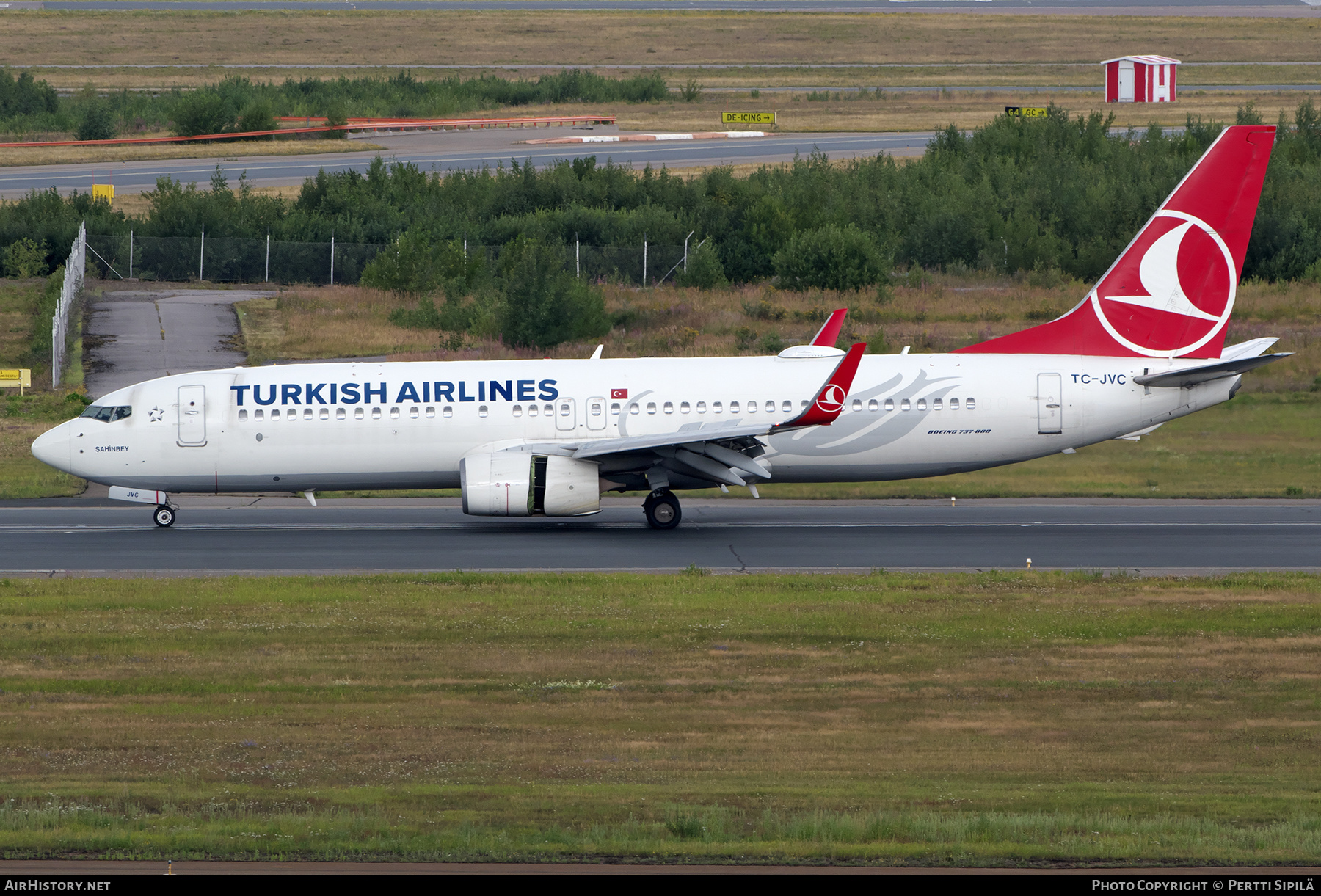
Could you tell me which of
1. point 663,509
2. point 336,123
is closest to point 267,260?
point 336,123

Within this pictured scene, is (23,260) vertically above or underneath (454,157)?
underneath

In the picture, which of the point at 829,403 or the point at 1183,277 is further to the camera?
the point at 1183,277

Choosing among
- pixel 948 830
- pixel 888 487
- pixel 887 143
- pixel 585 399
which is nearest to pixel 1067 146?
pixel 887 143

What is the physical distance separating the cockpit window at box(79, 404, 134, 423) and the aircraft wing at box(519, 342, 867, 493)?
28.7ft

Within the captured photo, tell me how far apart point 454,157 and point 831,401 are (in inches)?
2421

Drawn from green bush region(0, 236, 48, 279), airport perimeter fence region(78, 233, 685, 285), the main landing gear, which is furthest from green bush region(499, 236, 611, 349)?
green bush region(0, 236, 48, 279)

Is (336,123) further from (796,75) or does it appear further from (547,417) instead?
(547,417)

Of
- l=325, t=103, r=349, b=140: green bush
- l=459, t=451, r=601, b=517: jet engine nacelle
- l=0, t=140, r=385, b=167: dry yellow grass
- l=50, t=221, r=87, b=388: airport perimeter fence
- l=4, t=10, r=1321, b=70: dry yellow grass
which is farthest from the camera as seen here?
l=4, t=10, r=1321, b=70: dry yellow grass

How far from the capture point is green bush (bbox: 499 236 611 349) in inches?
1956

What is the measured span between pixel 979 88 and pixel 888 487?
83.2m

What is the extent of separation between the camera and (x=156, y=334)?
53500 millimetres

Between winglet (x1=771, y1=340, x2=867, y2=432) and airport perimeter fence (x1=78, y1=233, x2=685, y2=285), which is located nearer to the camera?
winglet (x1=771, y1=340, x2=867, y2=432)

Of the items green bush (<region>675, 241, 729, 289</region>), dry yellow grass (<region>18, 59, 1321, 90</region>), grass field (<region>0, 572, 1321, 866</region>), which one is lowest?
grass field (<region>0, 572, 1321, 866</region>)

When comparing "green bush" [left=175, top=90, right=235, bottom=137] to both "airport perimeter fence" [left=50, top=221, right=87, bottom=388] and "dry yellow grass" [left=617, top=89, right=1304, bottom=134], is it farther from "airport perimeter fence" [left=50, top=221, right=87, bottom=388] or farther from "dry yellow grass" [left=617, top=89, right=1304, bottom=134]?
"airport perimeter fence" [left=50, top=221, right=87, bottom=388]
